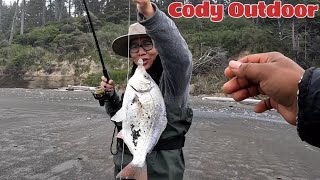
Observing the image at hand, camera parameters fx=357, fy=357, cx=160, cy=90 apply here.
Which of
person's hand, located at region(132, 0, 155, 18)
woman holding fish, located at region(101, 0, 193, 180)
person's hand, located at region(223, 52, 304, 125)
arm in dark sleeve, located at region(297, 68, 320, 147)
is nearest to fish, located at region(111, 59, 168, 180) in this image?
woman holding fish, located at region(101, 0, 193, 180)

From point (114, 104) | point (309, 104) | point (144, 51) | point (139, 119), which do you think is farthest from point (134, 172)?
point (309, 104)

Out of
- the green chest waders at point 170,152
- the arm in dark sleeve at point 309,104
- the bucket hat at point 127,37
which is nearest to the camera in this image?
the arm in dark sleeve at point 309,104

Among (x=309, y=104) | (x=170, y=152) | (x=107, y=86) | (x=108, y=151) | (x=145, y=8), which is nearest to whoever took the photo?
(x=309, y=104)

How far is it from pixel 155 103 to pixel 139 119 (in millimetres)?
163

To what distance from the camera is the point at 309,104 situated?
1.44 metres

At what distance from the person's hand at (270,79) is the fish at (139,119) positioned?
3.08 ft

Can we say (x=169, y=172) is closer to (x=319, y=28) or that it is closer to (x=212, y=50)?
(x=212, y=50)

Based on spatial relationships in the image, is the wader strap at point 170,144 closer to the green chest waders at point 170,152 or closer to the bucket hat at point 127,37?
the green chest waders at point 170,152

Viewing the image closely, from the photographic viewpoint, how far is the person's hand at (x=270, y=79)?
5.06ft

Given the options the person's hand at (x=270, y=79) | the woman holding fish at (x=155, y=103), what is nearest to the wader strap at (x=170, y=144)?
the woman holding fish at (x=155, y=103)

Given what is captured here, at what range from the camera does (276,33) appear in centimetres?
3256

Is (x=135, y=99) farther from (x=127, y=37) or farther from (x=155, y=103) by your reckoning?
(x=127, y=37)

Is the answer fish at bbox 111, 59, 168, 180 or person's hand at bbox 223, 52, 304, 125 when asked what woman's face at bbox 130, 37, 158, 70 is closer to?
fish at bbox 111, 59, 168, 180

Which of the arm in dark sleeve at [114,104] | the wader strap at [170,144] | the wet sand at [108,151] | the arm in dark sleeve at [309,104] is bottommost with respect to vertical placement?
the wet sand at [108,151]
